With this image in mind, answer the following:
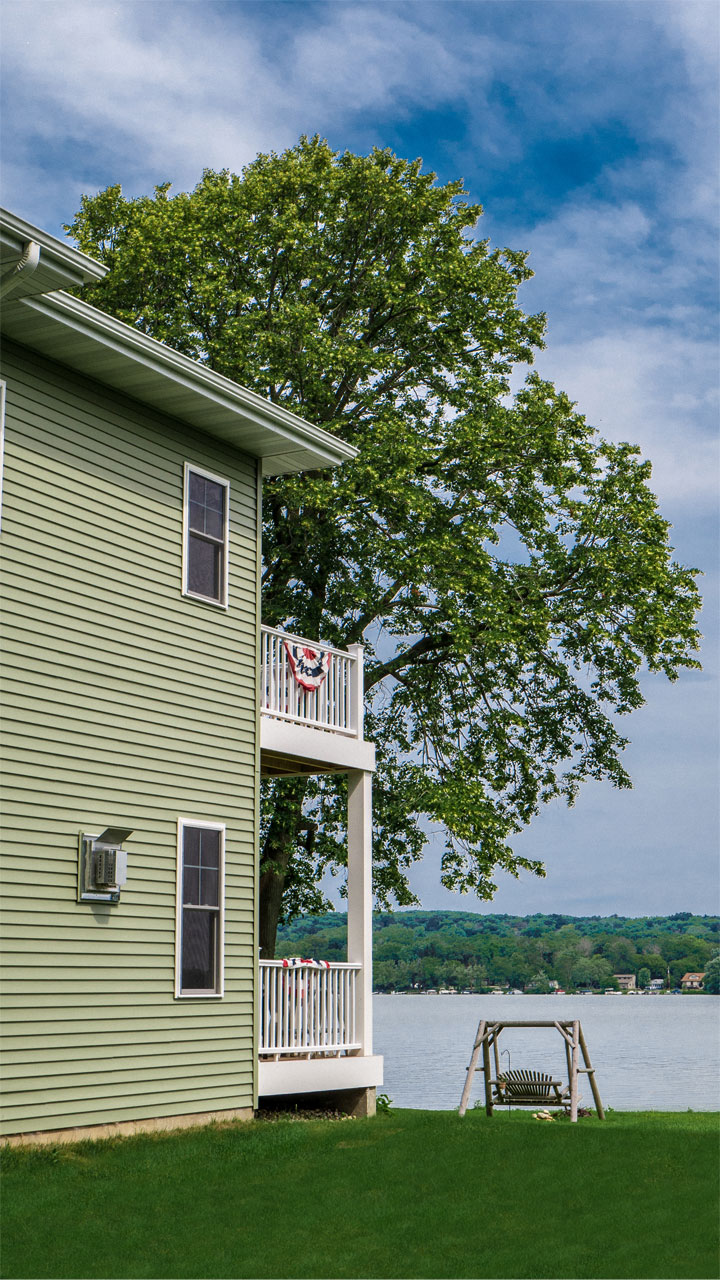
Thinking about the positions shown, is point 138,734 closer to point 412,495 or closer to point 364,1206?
point 364,1206

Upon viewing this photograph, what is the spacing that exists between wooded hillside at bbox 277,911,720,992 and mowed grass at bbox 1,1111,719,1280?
1050 inches

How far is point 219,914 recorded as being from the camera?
13.0 meters

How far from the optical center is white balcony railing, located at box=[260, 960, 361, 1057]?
44.9 ft

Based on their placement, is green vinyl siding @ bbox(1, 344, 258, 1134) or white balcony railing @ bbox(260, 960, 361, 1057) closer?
green vinyl siding @ bbox(1, 344, 258, 1134)

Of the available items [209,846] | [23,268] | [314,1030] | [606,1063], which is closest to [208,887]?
[209,846]

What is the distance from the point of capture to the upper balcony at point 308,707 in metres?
14.4

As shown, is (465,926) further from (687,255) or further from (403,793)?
(403,793)

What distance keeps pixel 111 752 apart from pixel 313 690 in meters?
3.79

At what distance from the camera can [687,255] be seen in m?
49.5

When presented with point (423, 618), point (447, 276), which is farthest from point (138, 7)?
point (423, 618)

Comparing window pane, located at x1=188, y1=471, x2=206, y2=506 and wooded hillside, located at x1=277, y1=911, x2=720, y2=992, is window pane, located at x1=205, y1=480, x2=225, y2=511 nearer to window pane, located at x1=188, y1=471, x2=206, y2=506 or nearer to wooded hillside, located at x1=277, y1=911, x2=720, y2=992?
window pane, located at x1=188, y1=471, x2=206, y2=506

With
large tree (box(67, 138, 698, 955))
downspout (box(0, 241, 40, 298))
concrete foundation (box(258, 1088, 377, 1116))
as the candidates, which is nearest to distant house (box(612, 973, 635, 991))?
large tree (box(67, 138, 698, 955))

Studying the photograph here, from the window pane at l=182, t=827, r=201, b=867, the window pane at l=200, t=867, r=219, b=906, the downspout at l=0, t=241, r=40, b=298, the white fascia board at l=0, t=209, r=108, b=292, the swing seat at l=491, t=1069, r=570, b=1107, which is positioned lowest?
the swing seat at l=491, t=1069, r=570, b=1107

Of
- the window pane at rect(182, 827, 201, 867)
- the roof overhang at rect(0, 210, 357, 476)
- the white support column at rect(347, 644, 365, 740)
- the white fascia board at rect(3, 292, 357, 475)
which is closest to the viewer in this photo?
the roof overhang at rect(0, 210, 357, 476)
